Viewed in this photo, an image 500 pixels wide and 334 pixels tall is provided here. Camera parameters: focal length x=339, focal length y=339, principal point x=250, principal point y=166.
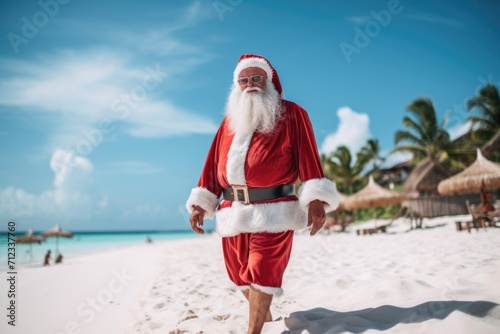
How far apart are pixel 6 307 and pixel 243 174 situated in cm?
246

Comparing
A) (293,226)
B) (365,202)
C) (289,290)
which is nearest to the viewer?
(293,226)

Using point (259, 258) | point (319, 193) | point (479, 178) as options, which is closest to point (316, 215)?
point (319, 193)

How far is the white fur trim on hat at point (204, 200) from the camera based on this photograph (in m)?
2.46

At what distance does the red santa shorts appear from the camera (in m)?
1.96

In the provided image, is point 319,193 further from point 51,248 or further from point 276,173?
point 51,248

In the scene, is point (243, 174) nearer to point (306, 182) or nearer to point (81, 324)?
point (306, 182)

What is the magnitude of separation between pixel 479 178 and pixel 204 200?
8.40 metres

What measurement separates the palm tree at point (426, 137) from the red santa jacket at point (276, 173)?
17.8m

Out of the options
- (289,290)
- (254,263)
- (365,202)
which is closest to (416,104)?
(365,202)

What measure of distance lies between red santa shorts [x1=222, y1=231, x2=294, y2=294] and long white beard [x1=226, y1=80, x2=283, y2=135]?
72 centimetres

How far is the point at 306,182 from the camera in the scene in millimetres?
2135

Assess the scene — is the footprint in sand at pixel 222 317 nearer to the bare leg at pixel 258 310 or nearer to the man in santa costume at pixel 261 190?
the man in santa costume at pixel 261 190

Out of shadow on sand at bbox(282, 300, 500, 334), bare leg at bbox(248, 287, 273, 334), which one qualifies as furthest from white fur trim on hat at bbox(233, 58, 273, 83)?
shadow on sand at bbox(282, 300, 500, 334)

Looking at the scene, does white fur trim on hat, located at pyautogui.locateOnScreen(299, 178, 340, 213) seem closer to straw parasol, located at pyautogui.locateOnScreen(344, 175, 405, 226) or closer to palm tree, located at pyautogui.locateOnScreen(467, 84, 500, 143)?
straw parasol, located at pyautogui.locateOnScreen(344, 175, 405, 226)
